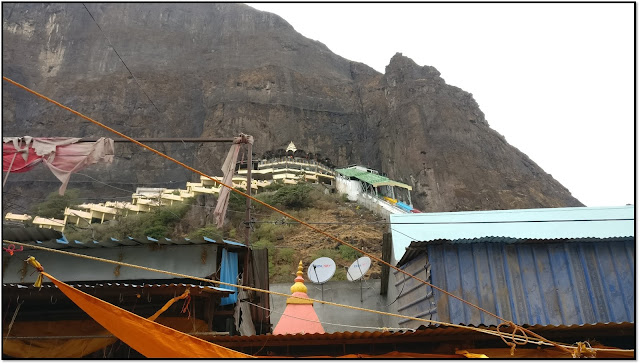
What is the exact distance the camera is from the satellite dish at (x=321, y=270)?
13.2m

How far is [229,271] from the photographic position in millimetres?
8891

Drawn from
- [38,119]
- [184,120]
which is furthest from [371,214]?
[38,119]

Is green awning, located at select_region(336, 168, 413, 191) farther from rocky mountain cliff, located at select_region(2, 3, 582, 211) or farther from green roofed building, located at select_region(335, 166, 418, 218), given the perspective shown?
rocky mountain cliff, located at select_region(2, 3, 582, 211)

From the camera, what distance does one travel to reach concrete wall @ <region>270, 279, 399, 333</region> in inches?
551

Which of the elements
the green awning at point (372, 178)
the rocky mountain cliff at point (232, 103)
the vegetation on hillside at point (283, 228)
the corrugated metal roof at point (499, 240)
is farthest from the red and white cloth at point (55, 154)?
the rocky mountain cliff at point (232, 103)

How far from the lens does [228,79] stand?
226ft

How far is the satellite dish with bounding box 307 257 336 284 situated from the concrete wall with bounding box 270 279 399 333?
56.4 inches

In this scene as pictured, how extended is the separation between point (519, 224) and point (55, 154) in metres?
11.0

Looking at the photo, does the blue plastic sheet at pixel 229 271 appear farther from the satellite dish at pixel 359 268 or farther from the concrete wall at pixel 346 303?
the concrete wall at pixel 346 303

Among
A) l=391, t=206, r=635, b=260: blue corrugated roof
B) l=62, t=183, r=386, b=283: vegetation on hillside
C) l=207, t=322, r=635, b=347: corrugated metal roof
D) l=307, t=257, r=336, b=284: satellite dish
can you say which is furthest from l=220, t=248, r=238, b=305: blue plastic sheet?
l=62, t=183, r=386, b=283: vegetation on hillside

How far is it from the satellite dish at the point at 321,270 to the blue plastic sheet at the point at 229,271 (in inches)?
178

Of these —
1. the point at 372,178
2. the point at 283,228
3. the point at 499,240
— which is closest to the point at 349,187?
the point at 372,178

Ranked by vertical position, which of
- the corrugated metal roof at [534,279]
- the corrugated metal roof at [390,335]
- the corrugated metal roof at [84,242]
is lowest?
the corrugated metal roof at [390,335]

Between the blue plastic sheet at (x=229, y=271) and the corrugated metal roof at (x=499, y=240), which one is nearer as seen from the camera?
the corrugated metal roof at (x=499, y=240)
